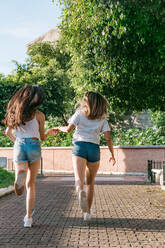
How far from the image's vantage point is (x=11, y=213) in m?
6.58

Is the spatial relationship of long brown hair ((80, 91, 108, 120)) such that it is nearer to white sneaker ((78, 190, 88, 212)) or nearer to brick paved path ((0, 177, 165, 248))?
white sneaker ((78, 190, 88, 212))

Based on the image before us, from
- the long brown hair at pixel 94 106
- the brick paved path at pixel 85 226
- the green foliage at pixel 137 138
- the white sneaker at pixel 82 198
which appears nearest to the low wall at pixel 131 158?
the green foliage at pixel 137 138

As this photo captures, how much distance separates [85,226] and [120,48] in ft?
29.8

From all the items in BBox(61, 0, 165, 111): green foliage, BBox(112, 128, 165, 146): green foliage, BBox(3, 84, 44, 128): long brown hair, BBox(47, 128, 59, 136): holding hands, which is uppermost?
BBox(61, 0, 165, 111): green foliage

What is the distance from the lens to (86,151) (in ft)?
17.4

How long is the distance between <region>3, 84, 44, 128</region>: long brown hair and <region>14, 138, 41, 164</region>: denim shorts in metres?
0.25

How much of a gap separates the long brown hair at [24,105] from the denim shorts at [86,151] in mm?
772

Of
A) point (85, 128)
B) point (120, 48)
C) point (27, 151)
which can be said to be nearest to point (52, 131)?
point (85, 128)

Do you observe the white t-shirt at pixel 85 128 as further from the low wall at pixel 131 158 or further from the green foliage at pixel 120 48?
the low wall at pixel 131 158

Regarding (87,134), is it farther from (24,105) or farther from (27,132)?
(24,105)

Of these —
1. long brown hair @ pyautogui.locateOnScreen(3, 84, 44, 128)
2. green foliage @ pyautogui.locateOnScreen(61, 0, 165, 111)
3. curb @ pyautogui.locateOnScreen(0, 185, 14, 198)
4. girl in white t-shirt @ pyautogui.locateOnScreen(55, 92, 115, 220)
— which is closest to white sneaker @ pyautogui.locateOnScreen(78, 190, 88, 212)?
girl in white t-shirt @ pyautogui.locateOnScreen(55, 92, 115, 220)

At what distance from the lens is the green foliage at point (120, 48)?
35.4ft

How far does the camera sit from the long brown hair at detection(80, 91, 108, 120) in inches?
210

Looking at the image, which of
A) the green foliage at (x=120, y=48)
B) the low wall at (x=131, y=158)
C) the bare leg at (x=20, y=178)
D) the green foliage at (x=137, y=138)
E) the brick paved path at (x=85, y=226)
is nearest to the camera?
the brick paved path at (x=85, y=226)
